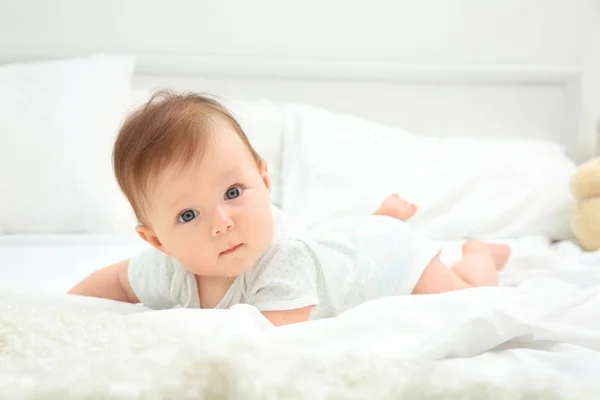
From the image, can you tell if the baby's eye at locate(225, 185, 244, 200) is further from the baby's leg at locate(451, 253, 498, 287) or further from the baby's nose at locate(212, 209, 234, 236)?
the baby's leg at locate(451, 253, 498, 287)

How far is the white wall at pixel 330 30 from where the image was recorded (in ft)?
6.15

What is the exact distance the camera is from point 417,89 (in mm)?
1981

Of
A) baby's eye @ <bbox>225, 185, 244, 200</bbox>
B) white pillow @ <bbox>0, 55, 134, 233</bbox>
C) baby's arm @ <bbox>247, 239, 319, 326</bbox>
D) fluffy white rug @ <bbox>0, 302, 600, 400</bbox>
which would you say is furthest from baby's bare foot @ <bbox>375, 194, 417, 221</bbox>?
fluffy white rug @ <bbox>0, 302, 600, 400</bbox>

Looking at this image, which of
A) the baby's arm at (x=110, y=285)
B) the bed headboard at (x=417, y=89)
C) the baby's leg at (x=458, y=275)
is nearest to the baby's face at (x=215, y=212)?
the baby's arm at (x=110, y=285)

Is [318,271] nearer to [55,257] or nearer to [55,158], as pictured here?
[55,257]

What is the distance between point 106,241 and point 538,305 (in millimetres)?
984

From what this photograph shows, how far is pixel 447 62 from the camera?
1999 mm

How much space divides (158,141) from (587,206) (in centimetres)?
105

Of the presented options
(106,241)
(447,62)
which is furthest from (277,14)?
(106,241)

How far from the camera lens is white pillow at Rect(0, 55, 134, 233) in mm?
1470

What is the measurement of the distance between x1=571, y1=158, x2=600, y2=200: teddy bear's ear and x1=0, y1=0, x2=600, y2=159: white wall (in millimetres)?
668

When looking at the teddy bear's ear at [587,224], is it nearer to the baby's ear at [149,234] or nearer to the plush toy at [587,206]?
the plush toy at [587,206]

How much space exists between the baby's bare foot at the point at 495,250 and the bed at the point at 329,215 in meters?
0.04

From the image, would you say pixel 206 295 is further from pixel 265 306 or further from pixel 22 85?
pixel 22 85
